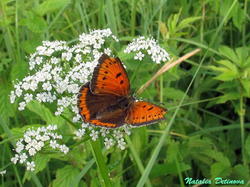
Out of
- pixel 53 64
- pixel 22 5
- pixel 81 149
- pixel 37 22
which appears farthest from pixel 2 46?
pixel 81 149

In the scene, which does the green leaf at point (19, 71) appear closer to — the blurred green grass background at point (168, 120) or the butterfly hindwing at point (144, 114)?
the blurred green grass background at point (168, 120)

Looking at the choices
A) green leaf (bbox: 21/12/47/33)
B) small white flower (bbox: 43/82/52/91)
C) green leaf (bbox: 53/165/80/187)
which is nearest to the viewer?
small white flower (bbox: 43/82/52/91)

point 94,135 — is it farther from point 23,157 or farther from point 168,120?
point 168,120

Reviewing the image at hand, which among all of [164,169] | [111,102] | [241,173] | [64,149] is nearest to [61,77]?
[111,102]

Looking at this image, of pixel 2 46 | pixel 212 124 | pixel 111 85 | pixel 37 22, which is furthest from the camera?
pixel 2 46

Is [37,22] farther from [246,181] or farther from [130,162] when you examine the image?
[246,181]

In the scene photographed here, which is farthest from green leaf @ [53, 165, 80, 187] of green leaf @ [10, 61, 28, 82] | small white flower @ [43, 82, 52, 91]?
green leaf @ [10, 61, 28, 82]

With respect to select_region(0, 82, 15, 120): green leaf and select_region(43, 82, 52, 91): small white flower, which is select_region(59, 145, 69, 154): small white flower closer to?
select_region(43, 82, 52, 91): small white flower
